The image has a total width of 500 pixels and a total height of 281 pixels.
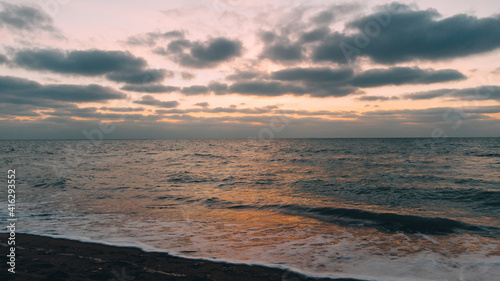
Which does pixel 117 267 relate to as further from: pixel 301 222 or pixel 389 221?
pixel 389 221

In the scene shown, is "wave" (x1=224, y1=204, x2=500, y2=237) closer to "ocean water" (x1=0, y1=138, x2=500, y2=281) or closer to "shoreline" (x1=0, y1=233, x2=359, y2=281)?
"ocean water" (x1=0, y1=138, x2=500, y2=281)

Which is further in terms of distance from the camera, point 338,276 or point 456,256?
point 456,256

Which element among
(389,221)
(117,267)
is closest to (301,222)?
(389,221)

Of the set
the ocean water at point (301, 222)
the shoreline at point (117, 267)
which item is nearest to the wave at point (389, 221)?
the ocean water at point (301, 222)

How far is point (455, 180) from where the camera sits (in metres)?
22.5

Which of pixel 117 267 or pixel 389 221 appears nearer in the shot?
pixel 117 267

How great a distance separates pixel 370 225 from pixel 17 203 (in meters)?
16.9

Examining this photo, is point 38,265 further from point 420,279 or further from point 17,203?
point 17,203

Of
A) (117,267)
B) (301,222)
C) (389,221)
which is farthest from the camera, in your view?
(389,221)

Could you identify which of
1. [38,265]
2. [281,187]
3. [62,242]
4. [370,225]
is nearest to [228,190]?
[281,187]

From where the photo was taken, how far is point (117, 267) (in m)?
6.57

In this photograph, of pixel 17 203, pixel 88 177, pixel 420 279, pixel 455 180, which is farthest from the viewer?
pixel 88 177

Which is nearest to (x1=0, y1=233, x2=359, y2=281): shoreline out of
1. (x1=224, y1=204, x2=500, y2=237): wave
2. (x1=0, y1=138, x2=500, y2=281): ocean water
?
(x1=0, y1=138, x2=500, y2=281): ocean water

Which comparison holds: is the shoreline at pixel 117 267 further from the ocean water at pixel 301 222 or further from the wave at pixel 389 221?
the wave at pixel 389 221
